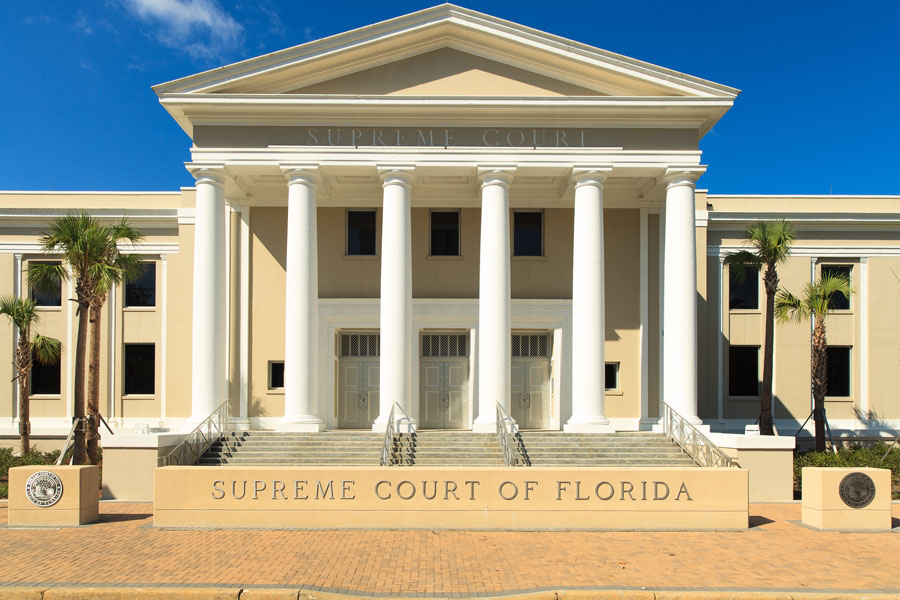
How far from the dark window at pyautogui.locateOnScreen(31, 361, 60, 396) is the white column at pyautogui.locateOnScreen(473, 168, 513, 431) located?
49.4ft

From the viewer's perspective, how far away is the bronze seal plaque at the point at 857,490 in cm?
1331

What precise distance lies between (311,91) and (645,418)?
14.0 metres

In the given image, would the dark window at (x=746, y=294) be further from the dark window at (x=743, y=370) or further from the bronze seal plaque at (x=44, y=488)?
the bronze seal plaque at (x=44, y=488)

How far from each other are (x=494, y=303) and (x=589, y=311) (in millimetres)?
2600

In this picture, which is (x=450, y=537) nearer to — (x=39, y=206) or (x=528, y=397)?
(x=528, y=397)

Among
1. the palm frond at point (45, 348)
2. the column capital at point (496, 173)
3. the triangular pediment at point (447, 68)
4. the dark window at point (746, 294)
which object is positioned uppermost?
the triangular pediment at point (447, 68)

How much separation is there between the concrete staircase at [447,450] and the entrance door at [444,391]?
A: 4.59m

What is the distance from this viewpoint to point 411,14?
20469mm

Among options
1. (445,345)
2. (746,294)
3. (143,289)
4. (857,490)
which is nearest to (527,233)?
(445,345)

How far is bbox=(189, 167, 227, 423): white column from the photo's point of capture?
20.3m

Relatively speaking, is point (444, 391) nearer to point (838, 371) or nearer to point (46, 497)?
point (46, 497)

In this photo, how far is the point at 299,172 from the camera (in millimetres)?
20609

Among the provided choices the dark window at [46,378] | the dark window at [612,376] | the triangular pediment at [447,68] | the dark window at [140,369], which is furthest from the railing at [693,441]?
the dark window at [46,378]

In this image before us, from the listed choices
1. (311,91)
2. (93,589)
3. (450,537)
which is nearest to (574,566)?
(450,537)
